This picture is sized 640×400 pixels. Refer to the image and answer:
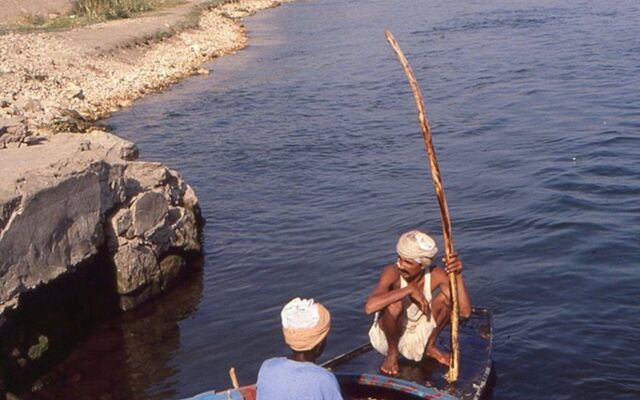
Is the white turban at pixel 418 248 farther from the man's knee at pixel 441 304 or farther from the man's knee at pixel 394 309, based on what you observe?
the man's knee at pixel 441 304

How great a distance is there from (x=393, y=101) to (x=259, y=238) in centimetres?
925

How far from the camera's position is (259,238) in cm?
1164

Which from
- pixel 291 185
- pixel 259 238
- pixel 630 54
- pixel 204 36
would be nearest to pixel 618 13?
pixel 630 54

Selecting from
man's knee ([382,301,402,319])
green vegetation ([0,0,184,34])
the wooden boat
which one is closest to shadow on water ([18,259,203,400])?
the wooden boat

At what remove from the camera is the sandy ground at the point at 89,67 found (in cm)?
1684

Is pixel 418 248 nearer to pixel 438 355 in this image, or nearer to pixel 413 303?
pixel 413 303

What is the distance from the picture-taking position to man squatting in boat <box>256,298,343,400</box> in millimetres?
4484

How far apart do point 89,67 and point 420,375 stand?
753 inches

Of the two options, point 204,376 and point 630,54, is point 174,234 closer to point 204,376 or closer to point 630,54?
point 204,376

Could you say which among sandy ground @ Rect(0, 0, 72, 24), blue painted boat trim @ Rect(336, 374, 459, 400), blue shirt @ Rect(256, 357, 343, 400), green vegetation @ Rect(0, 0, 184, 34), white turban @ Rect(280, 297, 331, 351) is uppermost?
sandy ground @ Rect(0, 0, 72, 24)

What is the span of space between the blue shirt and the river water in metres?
3.23

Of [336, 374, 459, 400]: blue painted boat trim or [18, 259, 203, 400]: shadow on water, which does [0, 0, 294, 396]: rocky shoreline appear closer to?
[18, 259, 203, 400]: shadow on water

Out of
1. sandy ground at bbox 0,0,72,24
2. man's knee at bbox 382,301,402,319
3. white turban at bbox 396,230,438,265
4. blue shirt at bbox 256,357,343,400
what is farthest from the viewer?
sandy ground at bbox 0,0,72,24

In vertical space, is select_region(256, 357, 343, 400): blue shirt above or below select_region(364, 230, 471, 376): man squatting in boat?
above
